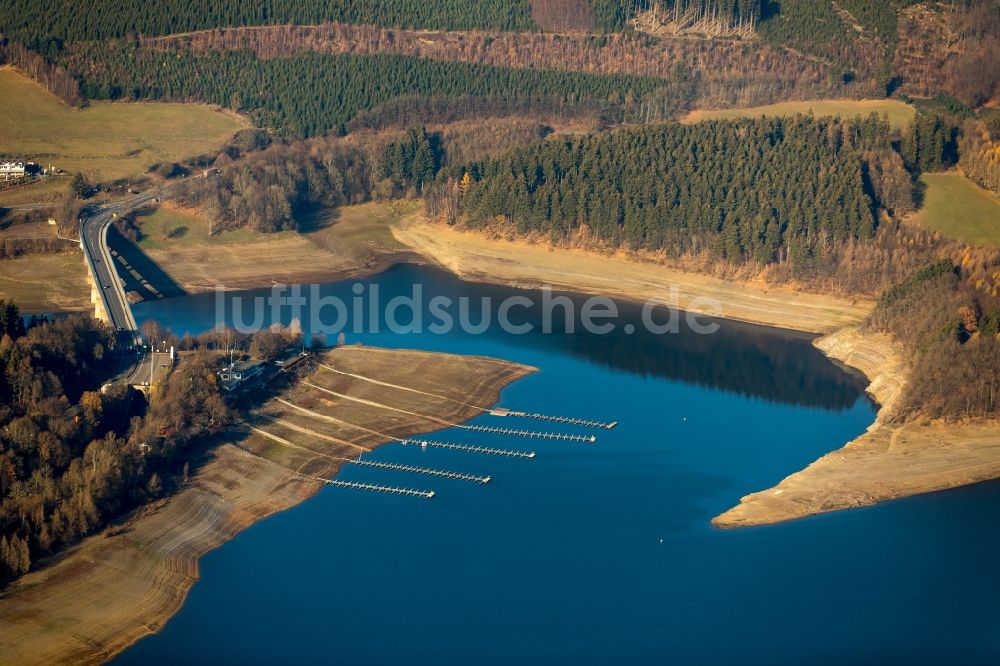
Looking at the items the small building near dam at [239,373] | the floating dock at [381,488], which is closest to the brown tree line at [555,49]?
the small building near dam at [239,373]

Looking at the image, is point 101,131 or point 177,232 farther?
point 101,131

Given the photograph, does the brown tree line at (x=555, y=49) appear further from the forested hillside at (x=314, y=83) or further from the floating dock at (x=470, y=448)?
the floating dock at (x=470, y=448)

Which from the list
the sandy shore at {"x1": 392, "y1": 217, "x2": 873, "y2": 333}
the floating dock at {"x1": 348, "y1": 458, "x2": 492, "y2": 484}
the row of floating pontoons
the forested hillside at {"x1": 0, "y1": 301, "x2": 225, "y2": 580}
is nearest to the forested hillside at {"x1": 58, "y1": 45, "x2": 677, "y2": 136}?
the sandy shore at {"x1": 392, "y1": 217, "x2": 873, "y2": 333}

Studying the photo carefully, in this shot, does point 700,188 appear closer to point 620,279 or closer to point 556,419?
point 620,279

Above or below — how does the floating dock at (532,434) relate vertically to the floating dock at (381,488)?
above

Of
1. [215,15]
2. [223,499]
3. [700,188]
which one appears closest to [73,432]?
[223,499]

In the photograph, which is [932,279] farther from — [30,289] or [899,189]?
[30,289]
